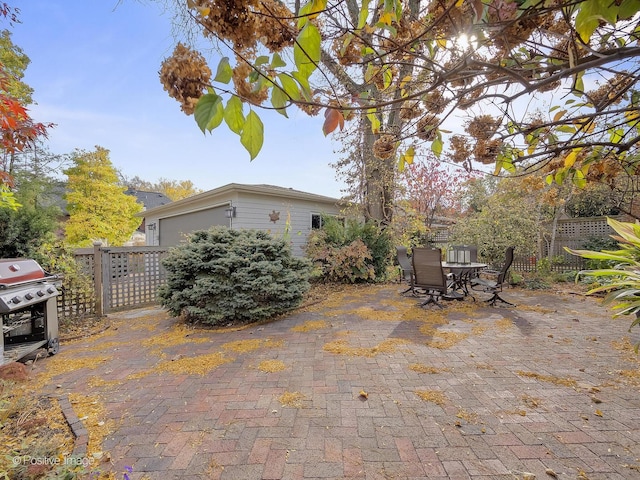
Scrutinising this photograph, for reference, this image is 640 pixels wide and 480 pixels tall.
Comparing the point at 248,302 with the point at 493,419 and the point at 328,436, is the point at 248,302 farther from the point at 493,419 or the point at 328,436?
the point at 493,419

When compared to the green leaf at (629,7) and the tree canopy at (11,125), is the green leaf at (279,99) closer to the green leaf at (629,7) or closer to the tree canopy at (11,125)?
the green leaf at (629,7)

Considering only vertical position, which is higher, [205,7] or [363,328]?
[205,7]

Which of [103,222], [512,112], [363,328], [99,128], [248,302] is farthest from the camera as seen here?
[103,222]

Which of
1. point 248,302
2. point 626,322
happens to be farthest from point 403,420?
point 626,322

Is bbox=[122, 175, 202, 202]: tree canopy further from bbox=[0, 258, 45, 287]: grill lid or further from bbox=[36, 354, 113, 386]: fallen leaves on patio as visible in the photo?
bbox=[36, 354, 113, 386]: fallen leaves on patio

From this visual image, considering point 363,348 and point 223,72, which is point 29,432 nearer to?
point 223,72

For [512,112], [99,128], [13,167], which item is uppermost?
[99,128]

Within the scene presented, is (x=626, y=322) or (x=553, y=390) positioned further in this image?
(x=626, y=322)

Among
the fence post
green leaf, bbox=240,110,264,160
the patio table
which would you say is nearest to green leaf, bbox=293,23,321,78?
green leaf, bbox=240,110,264,160

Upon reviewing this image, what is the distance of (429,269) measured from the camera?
5383 millimetres

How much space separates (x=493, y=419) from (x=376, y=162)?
804 cm

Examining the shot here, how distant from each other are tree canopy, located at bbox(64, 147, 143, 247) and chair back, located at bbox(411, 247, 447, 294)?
545 inches

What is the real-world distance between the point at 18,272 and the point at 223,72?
12.9 ft

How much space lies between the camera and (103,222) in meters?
13.4
